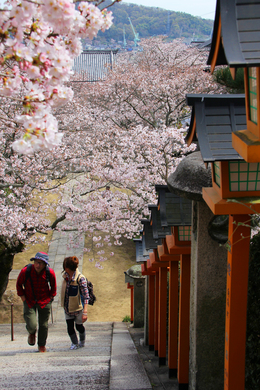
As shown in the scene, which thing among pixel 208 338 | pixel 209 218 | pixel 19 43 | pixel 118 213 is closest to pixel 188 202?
pixel 209 218

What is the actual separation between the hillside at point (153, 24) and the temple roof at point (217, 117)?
74233 mm

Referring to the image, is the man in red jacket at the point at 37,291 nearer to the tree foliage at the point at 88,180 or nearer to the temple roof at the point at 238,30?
the temple roof at the point at 238,30

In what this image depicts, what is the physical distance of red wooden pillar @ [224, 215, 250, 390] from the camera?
265cm

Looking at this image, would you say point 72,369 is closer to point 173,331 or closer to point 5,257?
point 173,331

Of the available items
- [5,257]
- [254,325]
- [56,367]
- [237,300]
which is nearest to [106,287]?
[5,257]

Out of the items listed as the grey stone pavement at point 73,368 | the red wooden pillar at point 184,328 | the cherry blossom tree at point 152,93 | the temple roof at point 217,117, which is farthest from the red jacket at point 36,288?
the cherry blossom tree at point 152,93

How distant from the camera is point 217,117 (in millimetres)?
2824

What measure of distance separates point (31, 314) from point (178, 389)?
82.2 inches

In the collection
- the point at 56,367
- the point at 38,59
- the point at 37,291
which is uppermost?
the point at 38,59

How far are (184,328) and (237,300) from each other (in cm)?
140

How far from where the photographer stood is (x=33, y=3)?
6.75 ft

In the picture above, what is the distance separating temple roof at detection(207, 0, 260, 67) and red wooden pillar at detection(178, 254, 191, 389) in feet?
7.90

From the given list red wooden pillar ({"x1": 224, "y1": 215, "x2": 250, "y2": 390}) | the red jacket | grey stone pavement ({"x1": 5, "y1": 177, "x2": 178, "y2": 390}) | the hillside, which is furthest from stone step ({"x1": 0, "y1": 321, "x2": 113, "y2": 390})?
the hillside

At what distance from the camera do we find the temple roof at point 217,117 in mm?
2689
